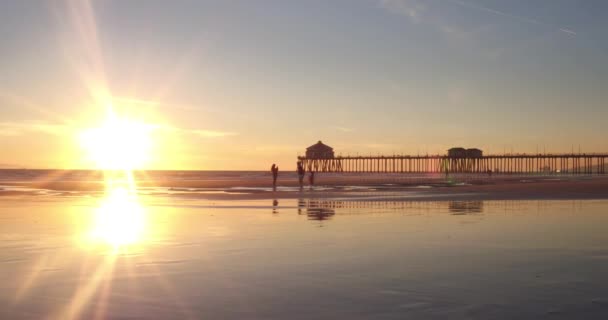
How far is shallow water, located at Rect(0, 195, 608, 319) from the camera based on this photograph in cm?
565

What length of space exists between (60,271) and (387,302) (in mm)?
4629

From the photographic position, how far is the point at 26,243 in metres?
11.0

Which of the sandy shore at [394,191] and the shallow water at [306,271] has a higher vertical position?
the sandy shore at [394,191]

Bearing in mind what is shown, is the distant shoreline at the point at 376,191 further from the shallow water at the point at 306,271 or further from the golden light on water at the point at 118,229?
the shallow water at the point at 306,271

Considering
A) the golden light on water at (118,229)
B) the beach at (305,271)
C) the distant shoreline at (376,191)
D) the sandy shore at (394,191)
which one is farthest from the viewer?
the sandy shore at (394,191)

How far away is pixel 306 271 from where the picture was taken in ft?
25.7

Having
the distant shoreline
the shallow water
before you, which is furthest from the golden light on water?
the distant shoreline

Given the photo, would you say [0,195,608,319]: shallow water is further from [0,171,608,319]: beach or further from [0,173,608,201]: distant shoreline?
[0,173,608,201]: distant shoreline

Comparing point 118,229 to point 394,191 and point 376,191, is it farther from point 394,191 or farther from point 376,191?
point 394,191

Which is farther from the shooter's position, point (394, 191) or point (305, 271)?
point (394, 191)

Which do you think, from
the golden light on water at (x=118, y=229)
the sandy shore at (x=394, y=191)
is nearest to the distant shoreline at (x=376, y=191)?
the sandy shore at (x=394, y=191)

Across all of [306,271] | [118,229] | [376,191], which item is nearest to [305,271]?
[306,271]

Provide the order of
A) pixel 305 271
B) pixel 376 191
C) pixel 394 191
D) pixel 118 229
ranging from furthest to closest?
pixel 376 191
pixel 394 191
pixel 118 229
pixel 305 271

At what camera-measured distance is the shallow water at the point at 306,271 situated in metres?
5.65
